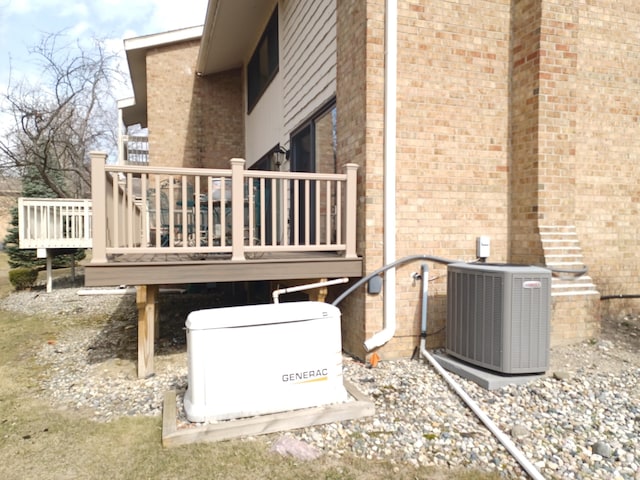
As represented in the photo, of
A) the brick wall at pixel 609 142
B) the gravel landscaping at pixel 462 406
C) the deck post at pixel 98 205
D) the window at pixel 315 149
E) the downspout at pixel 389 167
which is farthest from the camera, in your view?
the window at pixel 315 149

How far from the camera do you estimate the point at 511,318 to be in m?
3.37

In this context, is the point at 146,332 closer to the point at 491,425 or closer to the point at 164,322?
the point at 164,322

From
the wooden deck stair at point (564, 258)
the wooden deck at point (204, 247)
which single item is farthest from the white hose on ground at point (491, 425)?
the wooden deck stair at point (564, 258)

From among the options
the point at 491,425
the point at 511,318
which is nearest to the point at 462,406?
the point at 491,425

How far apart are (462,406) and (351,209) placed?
2.03 m

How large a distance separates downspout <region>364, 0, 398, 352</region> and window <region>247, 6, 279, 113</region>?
3.96m

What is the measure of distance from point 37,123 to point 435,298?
13770 millimetres

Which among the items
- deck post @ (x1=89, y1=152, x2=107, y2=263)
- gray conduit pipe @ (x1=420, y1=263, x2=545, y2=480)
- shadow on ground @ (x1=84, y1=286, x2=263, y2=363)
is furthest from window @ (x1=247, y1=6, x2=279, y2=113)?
gray conduit pipe @ (x1=420, y1=263, x2=545, y2=480)

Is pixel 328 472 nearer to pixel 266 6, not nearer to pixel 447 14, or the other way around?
pixel 447 14

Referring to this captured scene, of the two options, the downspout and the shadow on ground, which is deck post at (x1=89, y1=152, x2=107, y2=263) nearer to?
the shadow on ground

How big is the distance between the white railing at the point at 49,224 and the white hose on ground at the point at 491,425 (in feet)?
27.3

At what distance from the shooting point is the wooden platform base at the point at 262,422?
2.74 metres

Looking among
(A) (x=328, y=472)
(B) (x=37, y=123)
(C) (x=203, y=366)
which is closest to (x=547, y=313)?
(A) (x=328, y=472)

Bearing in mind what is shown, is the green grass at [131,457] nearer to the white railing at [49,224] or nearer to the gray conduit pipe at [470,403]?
the gray conduit pipe at [470,403]
